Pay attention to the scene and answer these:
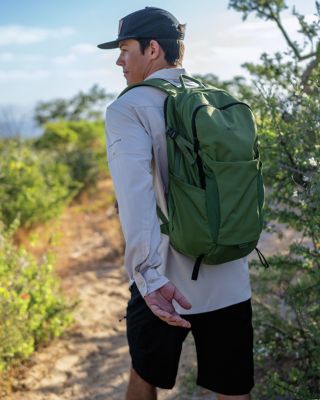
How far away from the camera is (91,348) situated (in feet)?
13.4

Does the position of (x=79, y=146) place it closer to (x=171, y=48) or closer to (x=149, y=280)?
(x=171, y=48)

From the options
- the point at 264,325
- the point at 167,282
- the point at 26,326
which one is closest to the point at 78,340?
the point at 26,326

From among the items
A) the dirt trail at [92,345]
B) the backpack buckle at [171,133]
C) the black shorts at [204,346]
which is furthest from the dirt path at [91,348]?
the backpack buckle at [171,133]

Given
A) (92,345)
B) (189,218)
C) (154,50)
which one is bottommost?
(92,345)

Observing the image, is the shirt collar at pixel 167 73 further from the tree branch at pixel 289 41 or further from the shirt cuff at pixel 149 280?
the tree branch at pixel 289 41

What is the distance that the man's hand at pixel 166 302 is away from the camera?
71.6 inches

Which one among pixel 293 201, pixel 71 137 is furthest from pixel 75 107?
pixel 293 201

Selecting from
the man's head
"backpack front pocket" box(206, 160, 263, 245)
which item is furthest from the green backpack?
the man's head

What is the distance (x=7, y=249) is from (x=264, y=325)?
1.87 m

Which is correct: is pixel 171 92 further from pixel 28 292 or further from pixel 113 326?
pixel 113 326

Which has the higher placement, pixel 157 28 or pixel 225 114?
pixel 157 28

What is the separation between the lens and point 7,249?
397 centimetres

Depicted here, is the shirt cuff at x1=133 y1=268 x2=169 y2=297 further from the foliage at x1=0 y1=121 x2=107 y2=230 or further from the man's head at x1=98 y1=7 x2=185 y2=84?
the foliage at x1=0 y1=121 x2=107 y2=230

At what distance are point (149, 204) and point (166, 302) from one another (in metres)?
0.32
